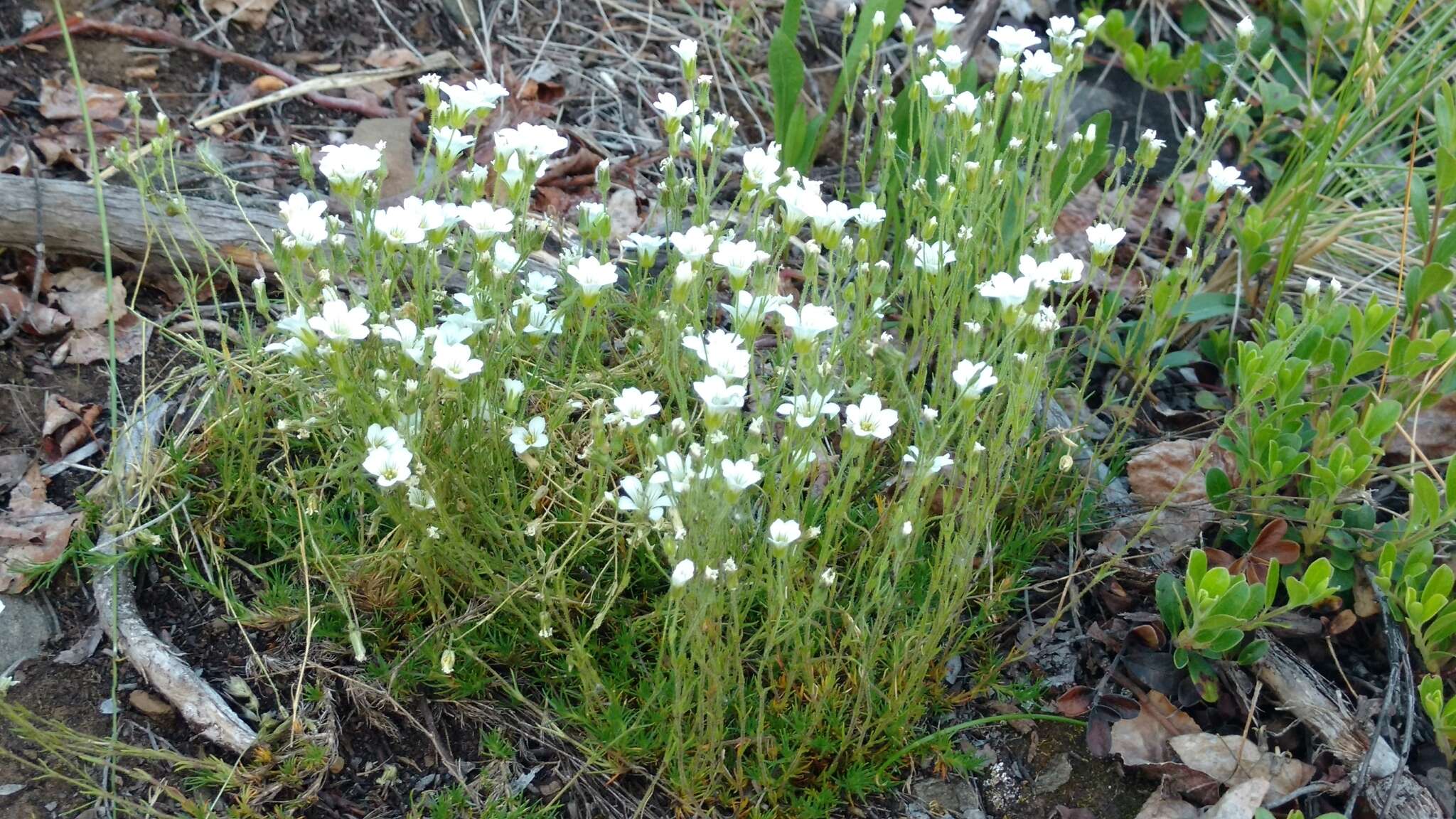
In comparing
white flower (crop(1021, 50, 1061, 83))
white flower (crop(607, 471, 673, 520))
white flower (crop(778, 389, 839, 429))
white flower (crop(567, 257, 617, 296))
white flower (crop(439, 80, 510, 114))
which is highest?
white flower (crop(1021, 50, 1061, 83))

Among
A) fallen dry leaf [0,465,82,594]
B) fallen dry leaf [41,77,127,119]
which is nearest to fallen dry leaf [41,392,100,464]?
fallen dry leaf [0,465,82,594]

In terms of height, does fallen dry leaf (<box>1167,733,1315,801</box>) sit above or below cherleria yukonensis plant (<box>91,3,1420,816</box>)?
below

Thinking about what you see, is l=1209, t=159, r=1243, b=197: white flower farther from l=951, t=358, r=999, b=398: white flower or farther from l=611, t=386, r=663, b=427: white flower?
l=611, t=386, r=663, b=427: white flower

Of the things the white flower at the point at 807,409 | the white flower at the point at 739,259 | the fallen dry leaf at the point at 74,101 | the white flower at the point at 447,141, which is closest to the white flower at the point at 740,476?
the white flower at the point at 807,409

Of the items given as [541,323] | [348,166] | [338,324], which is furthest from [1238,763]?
[348,166]

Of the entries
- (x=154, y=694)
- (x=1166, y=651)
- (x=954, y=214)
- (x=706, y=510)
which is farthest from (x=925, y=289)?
(x=154, y=694)

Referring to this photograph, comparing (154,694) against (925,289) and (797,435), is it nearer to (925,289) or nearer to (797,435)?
(797,435)
